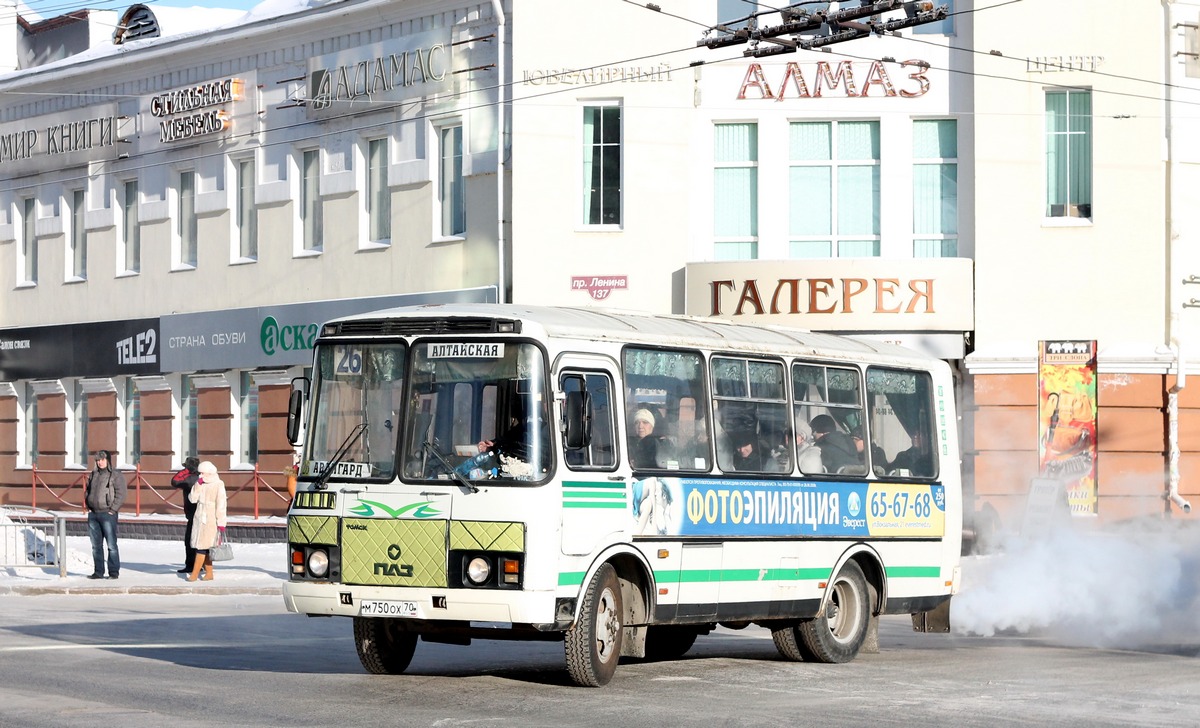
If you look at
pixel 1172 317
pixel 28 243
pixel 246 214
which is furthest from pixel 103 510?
pixel 28 243

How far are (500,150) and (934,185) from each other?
281 inches

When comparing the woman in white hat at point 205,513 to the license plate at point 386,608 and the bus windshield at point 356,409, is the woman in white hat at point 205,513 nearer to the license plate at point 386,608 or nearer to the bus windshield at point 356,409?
the bus windshield at point 356,409

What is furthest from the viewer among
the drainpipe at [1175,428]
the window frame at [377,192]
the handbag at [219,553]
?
the window frame at [377,192]

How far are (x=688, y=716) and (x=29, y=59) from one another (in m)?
35.7

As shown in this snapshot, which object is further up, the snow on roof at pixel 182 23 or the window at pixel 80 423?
the snow on roof at pixel 182 23

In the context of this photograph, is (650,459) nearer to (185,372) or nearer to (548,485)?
(548,485)

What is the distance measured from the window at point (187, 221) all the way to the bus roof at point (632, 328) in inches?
925

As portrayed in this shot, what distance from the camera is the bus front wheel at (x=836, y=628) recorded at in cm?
1553

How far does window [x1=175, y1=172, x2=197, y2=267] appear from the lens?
37594 millimetres

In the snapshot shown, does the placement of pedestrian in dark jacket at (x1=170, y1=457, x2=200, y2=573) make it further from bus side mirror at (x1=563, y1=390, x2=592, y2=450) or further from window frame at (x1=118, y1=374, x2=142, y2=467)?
bus side mirror at (x1=563, y1=390, x2=592, y2=450)

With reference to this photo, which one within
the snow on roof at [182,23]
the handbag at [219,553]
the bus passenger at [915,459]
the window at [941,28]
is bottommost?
the handbag at [219,553]

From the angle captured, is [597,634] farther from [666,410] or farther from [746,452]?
[746,452]

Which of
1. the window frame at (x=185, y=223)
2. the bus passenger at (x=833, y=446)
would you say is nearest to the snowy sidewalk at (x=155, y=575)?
the window frame at (x=185, y=223)

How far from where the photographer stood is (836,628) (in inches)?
623
